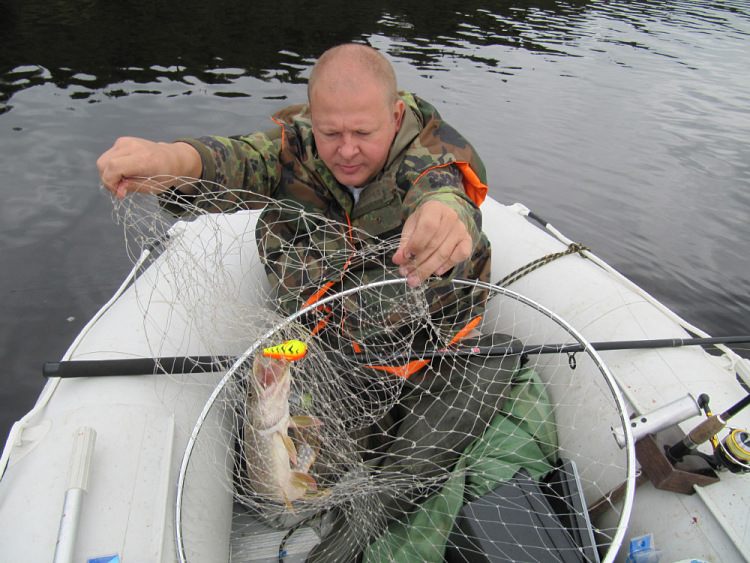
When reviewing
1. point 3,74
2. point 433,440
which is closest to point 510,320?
point 433,440

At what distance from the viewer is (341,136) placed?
2.04 metres

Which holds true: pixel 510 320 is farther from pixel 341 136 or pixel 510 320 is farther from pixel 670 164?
pixel 670 164

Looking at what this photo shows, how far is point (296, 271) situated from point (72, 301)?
269 cm

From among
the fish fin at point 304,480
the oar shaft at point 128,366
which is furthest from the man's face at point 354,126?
the fish fin at point 304,480

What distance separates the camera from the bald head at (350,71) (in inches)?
76.4

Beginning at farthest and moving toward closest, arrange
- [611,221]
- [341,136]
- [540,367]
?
[611,221] < [540,367] < [341,136]

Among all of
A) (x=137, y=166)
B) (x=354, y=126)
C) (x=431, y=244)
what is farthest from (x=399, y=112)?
(x=137, y=166)

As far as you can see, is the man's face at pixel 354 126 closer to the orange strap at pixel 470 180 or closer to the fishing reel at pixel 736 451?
the orange strap at pixel 470 180

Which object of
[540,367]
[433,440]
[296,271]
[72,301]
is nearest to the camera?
[433,440]

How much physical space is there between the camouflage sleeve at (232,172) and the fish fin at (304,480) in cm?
112

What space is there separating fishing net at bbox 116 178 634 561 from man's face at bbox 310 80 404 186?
0.87 feet

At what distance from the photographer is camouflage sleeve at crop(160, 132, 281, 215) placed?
2111 millimetres

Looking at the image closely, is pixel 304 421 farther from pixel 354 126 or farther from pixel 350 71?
pixel 350 71

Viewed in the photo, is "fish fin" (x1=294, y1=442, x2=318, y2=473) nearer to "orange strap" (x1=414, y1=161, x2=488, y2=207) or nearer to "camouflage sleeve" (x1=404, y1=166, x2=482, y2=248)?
"camouflage sleeve" (x1=404, y1=166, x2=482, y2=248)
